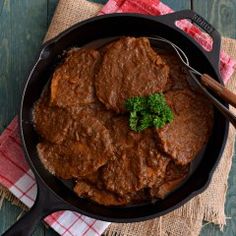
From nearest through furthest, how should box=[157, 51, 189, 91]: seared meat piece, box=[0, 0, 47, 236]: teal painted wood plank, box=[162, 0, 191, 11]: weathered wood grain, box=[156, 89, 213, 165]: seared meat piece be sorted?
1. box=[156, 89, 213, 165]: seared meat piece
2. box=[157, 51, 189, 91]: seared meat piece
3. box=[0, 0, 47, 236]: teal painted wood plank
4. box=[162, 0, 191, 11]: weathered wood grain

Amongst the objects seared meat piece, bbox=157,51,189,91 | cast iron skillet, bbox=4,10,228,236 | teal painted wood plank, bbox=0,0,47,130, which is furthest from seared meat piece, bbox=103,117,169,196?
teal painted wood plank, bbox=0,0,47,130

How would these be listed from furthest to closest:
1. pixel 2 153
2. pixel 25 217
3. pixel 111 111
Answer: pixel 2 153
pixel 111 111
pixel 25 217

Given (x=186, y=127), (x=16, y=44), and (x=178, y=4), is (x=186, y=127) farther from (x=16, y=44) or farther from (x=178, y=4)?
(x=16, y=44)

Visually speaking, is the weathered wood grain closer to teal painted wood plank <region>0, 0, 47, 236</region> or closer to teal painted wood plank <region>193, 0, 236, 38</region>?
teal painted wood plank <region>193, 0, 236, 38</region>

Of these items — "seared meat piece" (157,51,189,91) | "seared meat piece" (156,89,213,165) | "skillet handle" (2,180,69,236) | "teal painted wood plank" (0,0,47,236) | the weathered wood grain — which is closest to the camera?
"skillet handle" (2,180,69,236)

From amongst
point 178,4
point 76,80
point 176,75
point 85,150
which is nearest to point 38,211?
point 85,150

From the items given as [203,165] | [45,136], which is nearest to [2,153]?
[45,136]

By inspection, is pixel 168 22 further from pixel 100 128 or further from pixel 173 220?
pixel 173 220
